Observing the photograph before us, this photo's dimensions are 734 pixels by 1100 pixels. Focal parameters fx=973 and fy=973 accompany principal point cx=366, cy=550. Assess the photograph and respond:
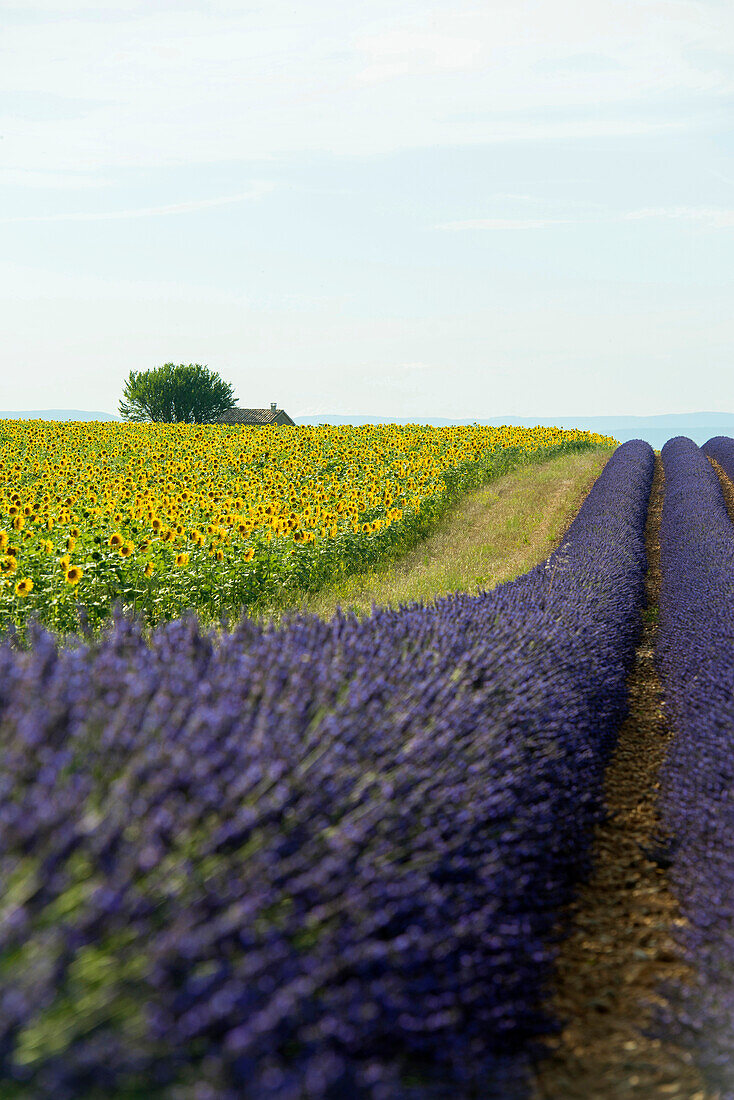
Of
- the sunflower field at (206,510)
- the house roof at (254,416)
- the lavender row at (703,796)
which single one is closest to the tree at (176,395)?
the house roof at (254,416)

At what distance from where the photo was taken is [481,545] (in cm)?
1276

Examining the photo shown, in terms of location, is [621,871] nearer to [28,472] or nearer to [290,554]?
[290,554]

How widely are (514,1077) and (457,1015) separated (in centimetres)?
49

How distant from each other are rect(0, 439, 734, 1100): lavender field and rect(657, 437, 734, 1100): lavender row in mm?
18

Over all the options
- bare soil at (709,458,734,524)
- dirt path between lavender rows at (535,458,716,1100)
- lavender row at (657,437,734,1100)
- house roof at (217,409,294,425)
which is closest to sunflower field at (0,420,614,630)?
dirt path between lavender rows at (535,458,716,1100)

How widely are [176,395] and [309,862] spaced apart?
147 feet

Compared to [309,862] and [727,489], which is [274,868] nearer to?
[309,862]

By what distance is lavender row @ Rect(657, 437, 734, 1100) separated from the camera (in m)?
3.10

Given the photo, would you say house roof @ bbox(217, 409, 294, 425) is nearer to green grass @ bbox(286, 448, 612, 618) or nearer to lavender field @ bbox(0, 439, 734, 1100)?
green grass @ bbox(286, 448, 612, 618)

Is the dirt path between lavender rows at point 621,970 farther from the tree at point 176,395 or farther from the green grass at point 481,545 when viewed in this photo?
the tree at point 176,395

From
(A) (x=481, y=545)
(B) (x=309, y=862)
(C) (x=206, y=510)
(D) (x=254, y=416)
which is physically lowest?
(A) (x=481, y=545)

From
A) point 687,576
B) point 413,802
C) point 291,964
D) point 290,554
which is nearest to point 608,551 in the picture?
point 687,576

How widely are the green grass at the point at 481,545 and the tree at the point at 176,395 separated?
90.6ft

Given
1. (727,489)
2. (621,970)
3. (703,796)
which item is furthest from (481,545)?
(621,970)
